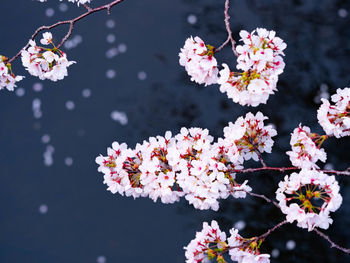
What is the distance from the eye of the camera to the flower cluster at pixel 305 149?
1096 millimetres

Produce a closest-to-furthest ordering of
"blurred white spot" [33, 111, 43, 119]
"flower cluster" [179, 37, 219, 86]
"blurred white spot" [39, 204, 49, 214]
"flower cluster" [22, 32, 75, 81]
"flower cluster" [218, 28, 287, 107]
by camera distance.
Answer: "flower cluster" [218, 28, 287, 107] < "flower cluster" [179, 37, 219, 86] < "flower cluster" [22, 32, 75, 81] < "blurred white spot" [39, 204, 49, 214] < "blurred white spot" [33, 111, 43, 119]

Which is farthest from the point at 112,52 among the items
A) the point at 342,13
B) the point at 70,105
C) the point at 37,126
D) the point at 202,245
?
the point at 202,245

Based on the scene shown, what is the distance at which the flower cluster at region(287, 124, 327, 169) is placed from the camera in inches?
43.1

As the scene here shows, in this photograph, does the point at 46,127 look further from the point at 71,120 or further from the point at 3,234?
the point at 3,234

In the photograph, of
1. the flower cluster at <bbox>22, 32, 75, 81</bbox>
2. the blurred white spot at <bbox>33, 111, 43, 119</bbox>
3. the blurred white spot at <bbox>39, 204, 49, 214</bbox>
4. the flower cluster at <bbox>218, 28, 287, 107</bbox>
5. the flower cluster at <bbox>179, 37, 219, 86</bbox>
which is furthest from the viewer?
the blurred white spot at <bbox>33, 111, 43, 119</bbox>

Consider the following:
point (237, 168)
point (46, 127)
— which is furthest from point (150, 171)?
point (46, 127)

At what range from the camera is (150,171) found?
1.15m

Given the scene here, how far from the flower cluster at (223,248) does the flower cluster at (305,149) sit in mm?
247

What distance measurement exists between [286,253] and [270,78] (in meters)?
1.40

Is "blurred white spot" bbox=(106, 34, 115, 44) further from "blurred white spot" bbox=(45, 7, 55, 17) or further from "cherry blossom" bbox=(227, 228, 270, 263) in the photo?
"cherry blossom" bbox=(227, 228, 270, 263)

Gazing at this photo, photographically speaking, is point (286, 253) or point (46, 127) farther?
point (46, 127)

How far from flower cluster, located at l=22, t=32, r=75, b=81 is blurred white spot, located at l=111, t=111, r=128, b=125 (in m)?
1.08

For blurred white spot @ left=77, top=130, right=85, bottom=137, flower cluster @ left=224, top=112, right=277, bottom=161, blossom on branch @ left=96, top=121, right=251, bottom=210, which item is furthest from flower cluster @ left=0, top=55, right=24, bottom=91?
blurred white spot @ left=77, top=130, right=85, bottom=137

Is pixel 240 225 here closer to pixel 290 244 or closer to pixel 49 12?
pixel 290 244
